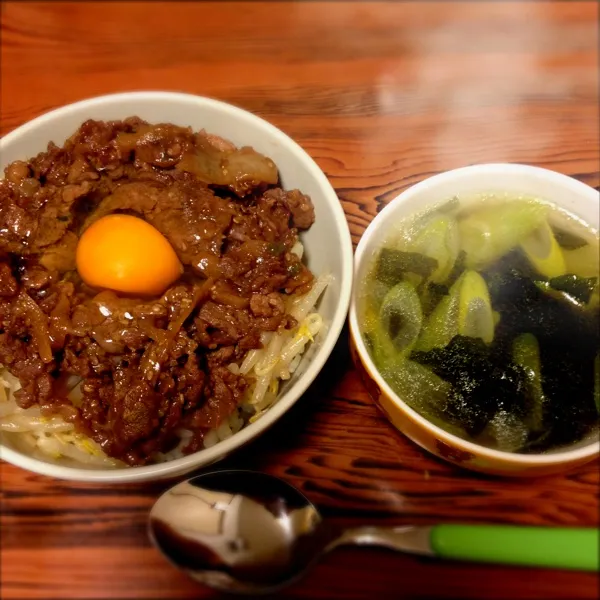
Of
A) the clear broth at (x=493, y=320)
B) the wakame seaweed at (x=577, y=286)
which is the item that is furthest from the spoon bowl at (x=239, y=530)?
the wakame seaweed at (x=577, y=286)

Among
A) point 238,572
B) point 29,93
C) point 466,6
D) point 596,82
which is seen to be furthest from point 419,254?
point 29,93

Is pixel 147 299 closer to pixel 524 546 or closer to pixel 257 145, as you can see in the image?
pixel 257 145

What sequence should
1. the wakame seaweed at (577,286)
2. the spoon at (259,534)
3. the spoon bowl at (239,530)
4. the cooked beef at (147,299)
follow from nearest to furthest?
the spoon at (259,534) < the spoon bowl at (239,530) < the cooked beef at (147,299) < the wakame seaweed at (577,286)

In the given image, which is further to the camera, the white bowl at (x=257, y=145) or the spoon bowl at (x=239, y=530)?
the white bowl at (x=257, y=145)

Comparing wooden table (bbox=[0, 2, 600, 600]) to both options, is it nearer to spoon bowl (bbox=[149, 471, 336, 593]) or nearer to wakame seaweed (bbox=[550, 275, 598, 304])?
spoon bowl (bbox=[149, 471, 336, 593])

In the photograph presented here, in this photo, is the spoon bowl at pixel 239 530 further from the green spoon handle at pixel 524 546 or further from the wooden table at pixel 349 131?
the green spoon handle at pixel 524 546

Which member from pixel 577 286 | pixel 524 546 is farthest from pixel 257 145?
pixel 524 546

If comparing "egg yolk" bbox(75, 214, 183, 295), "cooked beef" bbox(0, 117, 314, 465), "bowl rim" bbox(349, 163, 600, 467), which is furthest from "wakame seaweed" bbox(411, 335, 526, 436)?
"egg yolk" bbox(75, 214, 183, 295)

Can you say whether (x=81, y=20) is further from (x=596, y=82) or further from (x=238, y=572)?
(x=238, y=572)
